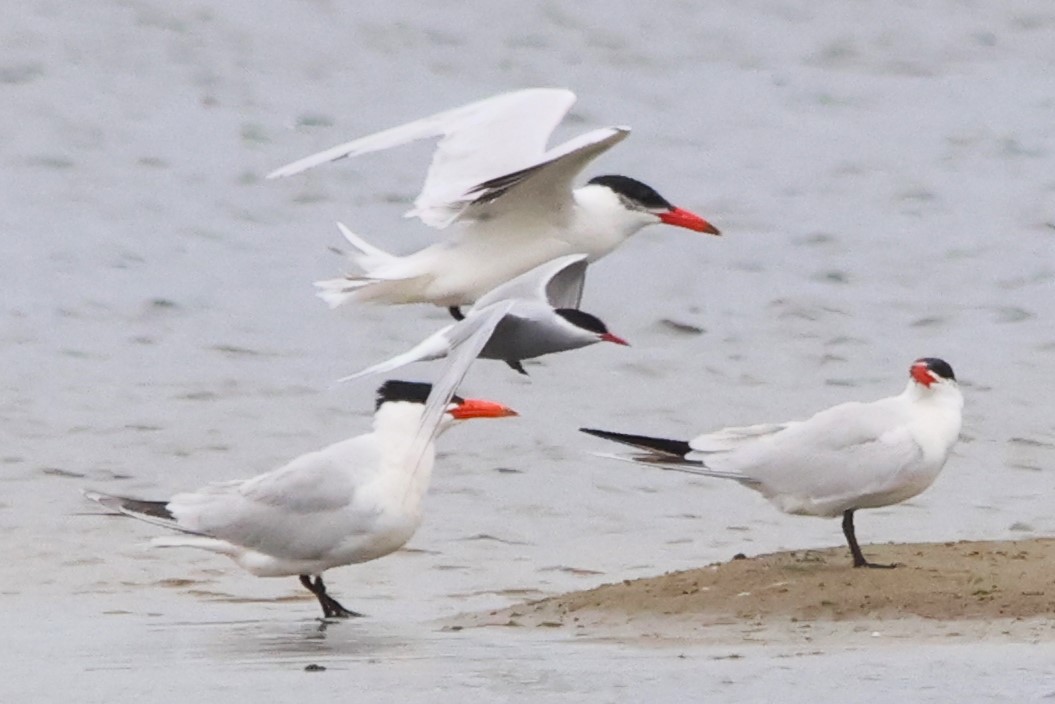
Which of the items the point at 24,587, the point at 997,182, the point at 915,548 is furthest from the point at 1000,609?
the point at 997,182

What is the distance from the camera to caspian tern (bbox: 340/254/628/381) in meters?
7.89

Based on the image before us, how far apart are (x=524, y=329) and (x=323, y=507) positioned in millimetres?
886

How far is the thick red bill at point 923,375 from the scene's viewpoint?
802 cm

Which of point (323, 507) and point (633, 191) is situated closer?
point (323, 507)

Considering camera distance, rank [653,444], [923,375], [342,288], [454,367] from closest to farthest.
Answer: [454,367] → [653,444] → [923,375] → [342,288]

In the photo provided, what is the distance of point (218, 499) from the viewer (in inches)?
320

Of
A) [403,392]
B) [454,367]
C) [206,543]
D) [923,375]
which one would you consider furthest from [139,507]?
[923,375]

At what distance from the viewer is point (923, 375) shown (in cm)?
802

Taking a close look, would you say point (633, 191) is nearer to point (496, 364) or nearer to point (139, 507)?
point (496, 364)

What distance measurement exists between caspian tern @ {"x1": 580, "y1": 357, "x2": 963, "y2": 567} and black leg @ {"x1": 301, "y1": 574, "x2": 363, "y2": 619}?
95cm

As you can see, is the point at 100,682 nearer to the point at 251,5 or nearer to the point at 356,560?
the point at 356,560

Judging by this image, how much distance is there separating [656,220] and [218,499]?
271cm

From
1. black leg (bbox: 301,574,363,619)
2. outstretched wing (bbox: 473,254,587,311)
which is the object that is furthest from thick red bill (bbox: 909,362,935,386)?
black leg (bbox: 301,574,363,619)

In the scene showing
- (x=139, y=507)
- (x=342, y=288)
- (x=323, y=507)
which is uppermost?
(x=342, y=288)
